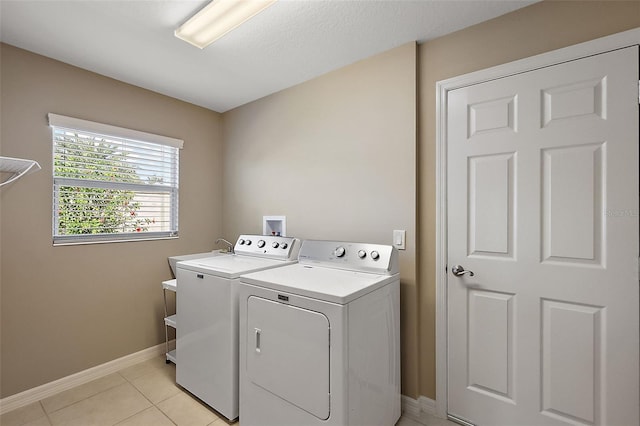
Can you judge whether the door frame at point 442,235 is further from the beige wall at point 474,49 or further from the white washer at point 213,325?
the white washer at point 213,325

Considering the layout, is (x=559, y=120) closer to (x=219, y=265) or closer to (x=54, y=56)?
(x=219, y=265)

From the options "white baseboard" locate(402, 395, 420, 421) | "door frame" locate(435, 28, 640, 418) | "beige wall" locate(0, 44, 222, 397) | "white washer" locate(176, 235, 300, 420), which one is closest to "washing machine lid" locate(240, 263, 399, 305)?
"white washer" locate(176, 235, 300, 420)

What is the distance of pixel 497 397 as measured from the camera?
5.59ft

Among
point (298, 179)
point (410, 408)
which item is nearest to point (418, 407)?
point (410, 408)

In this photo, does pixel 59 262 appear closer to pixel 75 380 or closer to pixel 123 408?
pixel 75 380

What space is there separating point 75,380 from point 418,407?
252 centimetres

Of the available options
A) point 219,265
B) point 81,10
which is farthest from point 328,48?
point 219,265

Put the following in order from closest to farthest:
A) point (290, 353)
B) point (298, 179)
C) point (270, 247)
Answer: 1. point (290, 353)
2. point (270, 247)
3. point (298, 179)

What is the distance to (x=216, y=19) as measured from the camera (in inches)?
64.9

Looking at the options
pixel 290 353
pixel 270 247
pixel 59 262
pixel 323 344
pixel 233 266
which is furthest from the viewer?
pixel 270 247

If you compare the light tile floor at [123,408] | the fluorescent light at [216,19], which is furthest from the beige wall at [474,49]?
the fluorescent light at [216,19]

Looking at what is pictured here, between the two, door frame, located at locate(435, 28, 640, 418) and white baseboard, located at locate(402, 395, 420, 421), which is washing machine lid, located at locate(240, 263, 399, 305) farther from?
white baseboard, located at locate(402, 395, 420, 421)

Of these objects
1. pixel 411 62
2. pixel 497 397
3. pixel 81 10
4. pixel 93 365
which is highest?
pixel 81 10

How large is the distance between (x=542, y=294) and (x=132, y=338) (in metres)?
3.09
